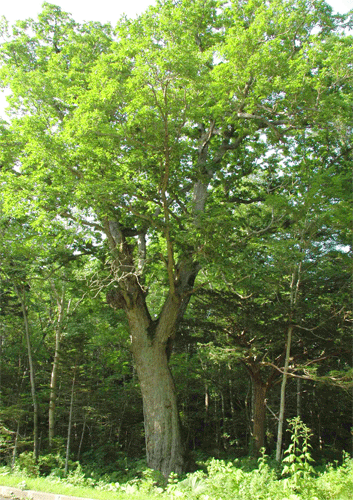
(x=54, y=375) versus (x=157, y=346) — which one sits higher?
(x=157, y=346)

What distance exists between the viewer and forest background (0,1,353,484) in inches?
252

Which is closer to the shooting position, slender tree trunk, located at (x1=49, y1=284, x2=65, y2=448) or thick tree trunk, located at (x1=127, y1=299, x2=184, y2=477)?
thick tree trunk, located at (x1=127, y1=299, x2=184, y2=477)

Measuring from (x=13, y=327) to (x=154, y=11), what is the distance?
11.6 m

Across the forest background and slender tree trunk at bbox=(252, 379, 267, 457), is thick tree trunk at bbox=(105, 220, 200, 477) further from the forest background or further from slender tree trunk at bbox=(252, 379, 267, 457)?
slender tree trunk at bbox=(252, 379, 267, 457)

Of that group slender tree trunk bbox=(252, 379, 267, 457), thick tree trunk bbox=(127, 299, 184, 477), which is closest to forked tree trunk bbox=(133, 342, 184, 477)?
thick tree trunk bbox=(127, 299, 184, 477)

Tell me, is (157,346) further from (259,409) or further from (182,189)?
(259,409)

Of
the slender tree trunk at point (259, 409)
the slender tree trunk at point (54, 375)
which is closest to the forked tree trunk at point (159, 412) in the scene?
the slender tree trunk at point (54, 375)

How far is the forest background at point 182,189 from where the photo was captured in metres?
6.39

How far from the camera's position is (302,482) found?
145 inches

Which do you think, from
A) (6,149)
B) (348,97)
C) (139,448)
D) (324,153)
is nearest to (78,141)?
(6,149)

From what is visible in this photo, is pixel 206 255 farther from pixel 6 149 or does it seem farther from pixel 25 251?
pixel 6 149

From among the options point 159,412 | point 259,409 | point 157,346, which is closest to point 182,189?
point 157,346

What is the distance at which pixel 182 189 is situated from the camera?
28.4ft

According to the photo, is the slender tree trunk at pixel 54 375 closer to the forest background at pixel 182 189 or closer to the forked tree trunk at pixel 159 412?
the forest background at pixel 182 189
